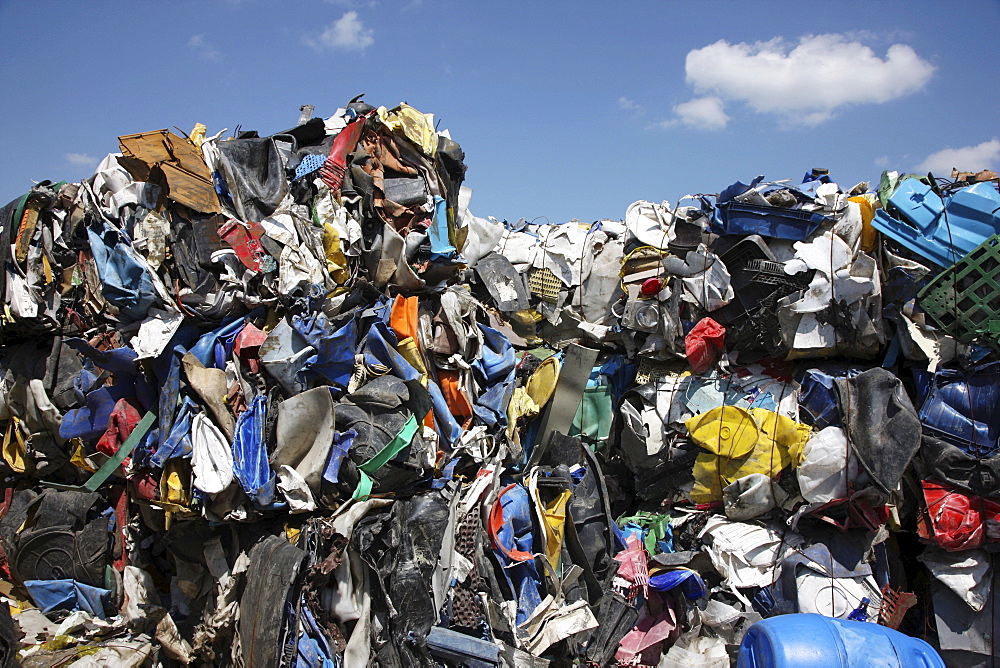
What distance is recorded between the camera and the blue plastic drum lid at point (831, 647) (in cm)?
274

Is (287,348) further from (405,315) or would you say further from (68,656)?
(68,656)

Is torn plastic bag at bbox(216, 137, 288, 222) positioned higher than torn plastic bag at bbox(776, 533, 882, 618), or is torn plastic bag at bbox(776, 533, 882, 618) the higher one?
torn plastic bag at bbox(216, 137, 288, 222)

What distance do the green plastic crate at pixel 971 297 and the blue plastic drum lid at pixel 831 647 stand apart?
213 cm

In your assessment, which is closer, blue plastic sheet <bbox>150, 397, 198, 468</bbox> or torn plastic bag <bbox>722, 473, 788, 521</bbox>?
blue plastic sheet <bbox>150, 397, 198, 468</bbox>

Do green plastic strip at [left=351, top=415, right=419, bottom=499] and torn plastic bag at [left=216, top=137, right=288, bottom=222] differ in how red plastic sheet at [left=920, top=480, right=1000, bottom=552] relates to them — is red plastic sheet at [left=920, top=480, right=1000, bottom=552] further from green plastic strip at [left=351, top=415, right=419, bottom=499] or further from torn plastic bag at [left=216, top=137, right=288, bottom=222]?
torn plastic bag at [left=216, top=137, right=288, bottom=222]

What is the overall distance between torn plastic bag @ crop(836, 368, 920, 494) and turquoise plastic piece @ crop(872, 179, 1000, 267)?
86 cm

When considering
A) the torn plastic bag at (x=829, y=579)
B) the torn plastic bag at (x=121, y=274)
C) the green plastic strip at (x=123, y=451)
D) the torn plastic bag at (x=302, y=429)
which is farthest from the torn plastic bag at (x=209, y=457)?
the torn plastic bag at (x=829, y=579)

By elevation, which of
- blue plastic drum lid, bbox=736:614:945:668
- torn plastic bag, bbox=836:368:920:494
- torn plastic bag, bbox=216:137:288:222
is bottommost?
blue plastic drum lid, bbox=736:614:945:668

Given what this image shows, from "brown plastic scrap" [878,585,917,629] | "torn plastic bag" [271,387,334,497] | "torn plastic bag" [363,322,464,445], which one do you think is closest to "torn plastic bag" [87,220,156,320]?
"torn plastic bag" [271,387,334,497]

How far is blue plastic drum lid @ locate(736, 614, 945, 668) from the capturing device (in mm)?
2744

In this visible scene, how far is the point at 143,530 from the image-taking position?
175 inches

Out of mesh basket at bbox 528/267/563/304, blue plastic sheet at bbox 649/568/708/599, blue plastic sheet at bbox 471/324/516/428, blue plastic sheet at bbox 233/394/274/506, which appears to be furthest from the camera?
mesh basket at bbox 528/267/563/304

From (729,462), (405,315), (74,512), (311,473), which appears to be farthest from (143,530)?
(729,462)

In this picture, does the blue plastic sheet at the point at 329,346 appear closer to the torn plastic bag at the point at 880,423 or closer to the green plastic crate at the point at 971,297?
the torn plastic bag at the point at 880,423
